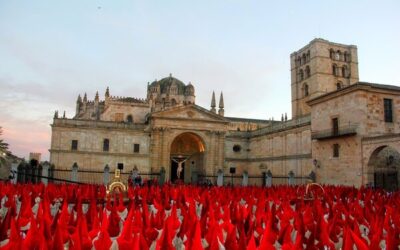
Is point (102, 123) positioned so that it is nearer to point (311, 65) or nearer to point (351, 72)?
point (311, 65)

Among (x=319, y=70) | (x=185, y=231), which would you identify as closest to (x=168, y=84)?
(x=319, y=70)

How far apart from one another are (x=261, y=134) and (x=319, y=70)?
14288 millimetres

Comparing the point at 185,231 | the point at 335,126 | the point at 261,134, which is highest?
the point at 261,134

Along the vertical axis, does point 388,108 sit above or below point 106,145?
above

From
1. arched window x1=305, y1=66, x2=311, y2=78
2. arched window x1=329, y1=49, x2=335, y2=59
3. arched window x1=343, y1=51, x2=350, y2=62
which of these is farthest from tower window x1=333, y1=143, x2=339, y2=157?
arched window x1=343, y1=51, x2=350, y2=62

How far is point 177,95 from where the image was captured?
196 feet

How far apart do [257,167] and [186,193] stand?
37.0 meters

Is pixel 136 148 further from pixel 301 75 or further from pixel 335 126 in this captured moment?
pixel 301 75

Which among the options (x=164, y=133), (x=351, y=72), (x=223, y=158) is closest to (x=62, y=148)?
(x=164, y=133)

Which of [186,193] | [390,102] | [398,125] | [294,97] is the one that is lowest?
[186,193]

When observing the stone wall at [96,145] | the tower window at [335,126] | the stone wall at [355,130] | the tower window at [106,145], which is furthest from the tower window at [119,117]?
the tower window at [335,126]

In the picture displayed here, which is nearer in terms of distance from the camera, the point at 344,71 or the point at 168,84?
the point at 344,71

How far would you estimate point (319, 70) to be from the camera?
49.8m

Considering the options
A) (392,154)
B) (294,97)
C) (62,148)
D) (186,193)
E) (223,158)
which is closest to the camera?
(186,193)
